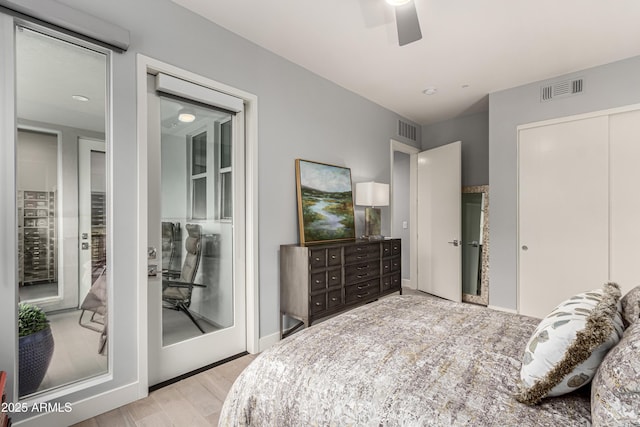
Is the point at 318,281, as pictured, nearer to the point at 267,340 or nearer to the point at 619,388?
the point at 267,340

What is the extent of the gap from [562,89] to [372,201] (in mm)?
2448

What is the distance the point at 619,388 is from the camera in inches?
30.6

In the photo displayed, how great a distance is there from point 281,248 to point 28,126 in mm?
1998

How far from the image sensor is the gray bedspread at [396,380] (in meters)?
0.97

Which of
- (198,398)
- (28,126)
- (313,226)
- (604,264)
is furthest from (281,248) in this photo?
(604,264)

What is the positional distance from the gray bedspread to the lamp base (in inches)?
92.8

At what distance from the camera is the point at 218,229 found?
9.14ft

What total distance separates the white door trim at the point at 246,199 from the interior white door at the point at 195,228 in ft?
0.22

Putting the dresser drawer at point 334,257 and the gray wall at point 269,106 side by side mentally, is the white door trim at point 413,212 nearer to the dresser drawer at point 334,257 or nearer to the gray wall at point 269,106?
the gray wall at point 269,106

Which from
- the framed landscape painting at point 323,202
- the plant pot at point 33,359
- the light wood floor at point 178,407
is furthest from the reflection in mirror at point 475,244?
the plant pot at point 33,359

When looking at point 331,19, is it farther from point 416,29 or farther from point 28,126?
point 28,126

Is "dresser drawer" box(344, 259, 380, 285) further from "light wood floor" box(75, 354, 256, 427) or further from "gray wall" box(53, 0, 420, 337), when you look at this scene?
"light wood floor" box(75, 354, 256, 427)

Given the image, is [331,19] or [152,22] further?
[331,19]

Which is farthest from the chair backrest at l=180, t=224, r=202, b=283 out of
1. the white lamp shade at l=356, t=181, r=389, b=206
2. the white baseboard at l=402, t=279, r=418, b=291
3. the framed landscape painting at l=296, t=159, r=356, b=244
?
the white baseboard at l=402, t=279, r=418, b=291
